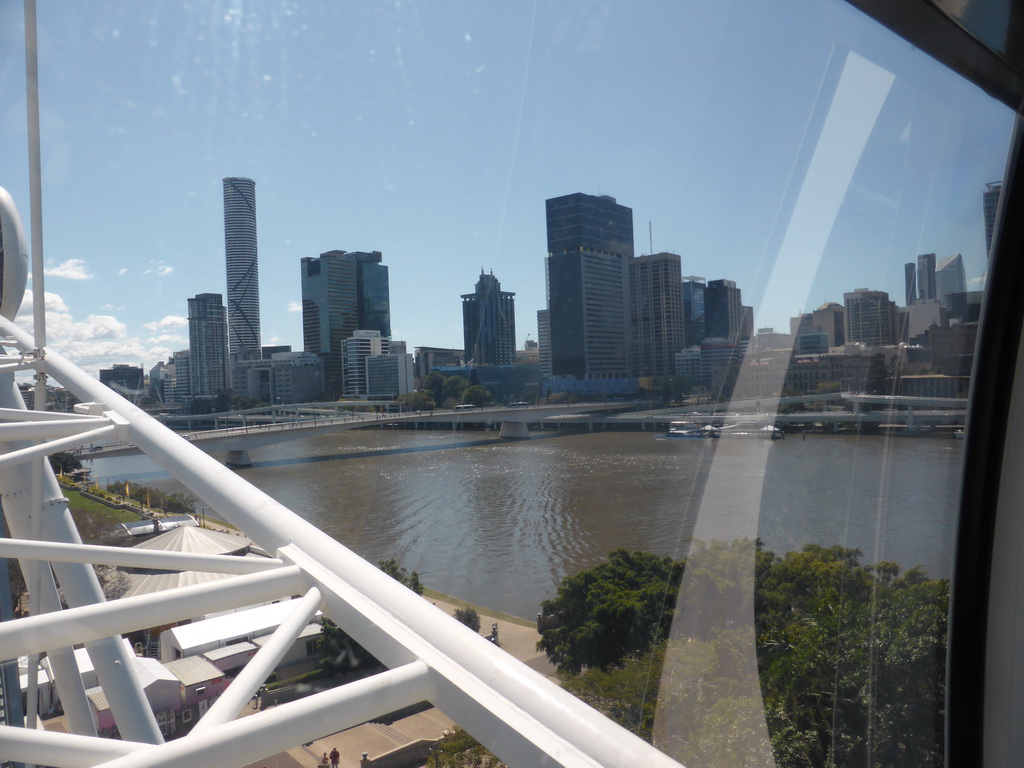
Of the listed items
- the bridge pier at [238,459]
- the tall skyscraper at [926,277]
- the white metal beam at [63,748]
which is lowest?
the bridge pier at [238,459]

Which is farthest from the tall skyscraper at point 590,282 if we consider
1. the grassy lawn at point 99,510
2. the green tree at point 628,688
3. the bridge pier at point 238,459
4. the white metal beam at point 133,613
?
the bridge pier at point 238,459

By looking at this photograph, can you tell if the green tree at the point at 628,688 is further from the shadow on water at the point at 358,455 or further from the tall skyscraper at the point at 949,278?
the shadow on water at the point at 358,455

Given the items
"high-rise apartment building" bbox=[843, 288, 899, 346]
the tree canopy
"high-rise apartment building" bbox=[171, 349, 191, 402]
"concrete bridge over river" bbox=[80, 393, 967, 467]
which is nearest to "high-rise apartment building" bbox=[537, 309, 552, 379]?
"concrete bridge over river" bbox=[80, 393, 967, 467]

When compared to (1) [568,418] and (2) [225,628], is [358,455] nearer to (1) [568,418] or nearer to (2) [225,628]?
(1) [568,418]

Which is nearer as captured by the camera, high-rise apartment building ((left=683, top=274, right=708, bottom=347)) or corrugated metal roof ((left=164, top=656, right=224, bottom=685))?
corrugated metal roof ((left=164, top=656, right=224, bottom=685))

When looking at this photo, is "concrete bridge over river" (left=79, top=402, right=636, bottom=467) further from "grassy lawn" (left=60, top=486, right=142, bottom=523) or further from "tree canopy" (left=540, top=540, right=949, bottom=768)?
"tree canopy" (left=540, top=540, right=949, bottom=768)
